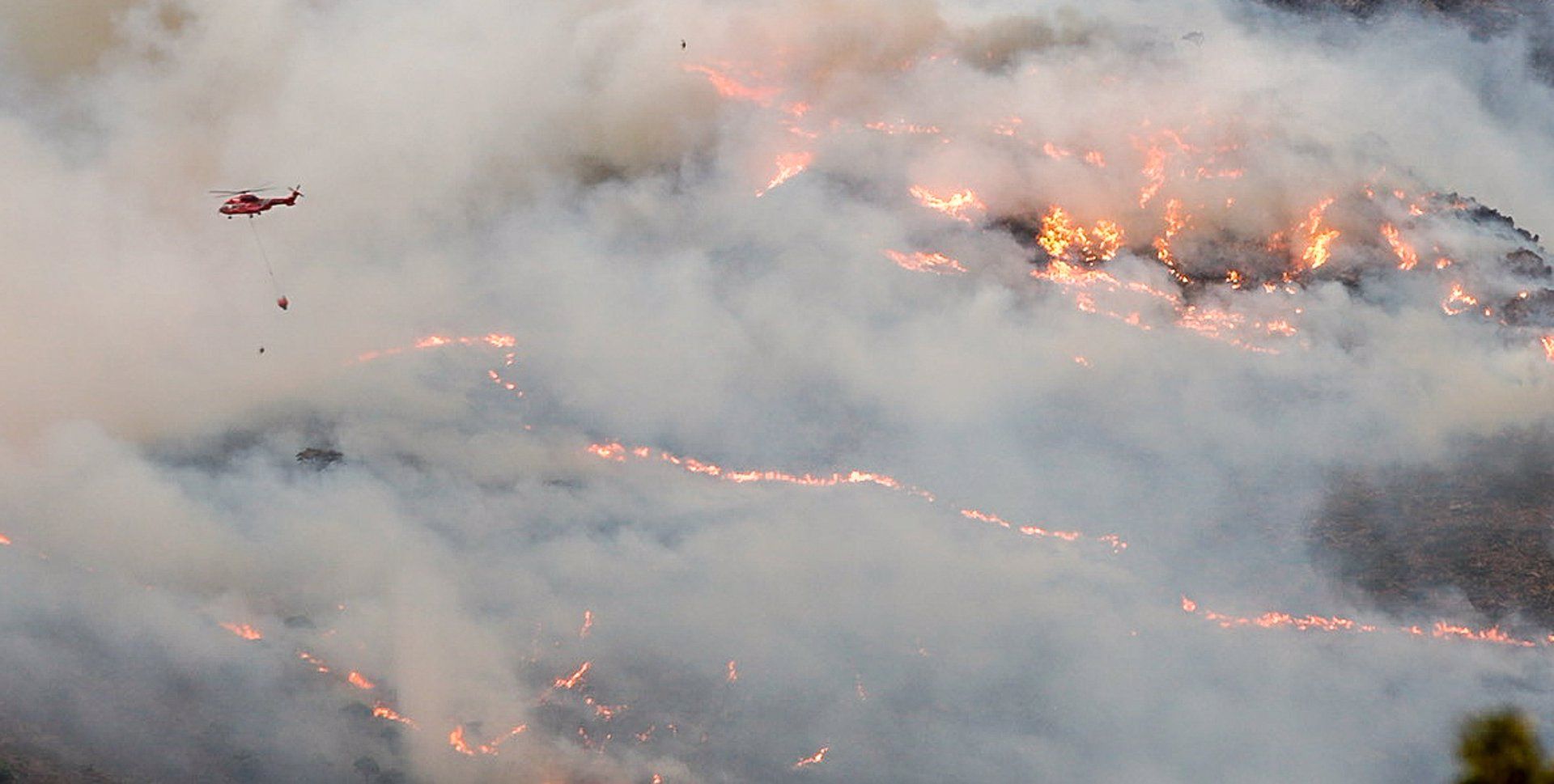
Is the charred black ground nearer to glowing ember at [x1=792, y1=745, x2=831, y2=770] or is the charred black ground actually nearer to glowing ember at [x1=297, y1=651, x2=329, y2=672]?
glowing ember at [x1=792, y1=745, x2=831, y2=770]

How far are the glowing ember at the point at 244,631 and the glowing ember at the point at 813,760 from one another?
49025 mm

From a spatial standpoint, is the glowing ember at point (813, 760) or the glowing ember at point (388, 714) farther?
the glowing ember at point (388, 714)

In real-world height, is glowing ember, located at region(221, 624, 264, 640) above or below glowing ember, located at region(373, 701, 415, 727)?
above

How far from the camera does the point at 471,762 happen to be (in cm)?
17325

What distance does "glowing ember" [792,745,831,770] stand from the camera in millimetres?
172625

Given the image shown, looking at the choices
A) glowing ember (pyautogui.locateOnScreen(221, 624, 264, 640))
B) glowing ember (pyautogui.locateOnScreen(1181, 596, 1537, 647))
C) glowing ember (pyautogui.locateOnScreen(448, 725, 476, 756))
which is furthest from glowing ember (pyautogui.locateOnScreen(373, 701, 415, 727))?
glowing ember (pyautogui.locateOnScreen(1181, 596, 1537, 647))

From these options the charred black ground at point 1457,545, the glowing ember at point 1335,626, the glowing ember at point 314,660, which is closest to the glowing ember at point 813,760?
the glowing ember at point 1335,626

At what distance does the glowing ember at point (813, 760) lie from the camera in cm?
17262

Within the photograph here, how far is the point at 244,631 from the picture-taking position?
614 feet

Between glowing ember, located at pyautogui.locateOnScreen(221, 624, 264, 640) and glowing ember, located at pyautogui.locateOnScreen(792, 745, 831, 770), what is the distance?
49025mm

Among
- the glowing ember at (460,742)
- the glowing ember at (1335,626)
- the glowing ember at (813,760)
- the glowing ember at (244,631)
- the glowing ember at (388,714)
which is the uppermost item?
the glowing ember at (244,631)

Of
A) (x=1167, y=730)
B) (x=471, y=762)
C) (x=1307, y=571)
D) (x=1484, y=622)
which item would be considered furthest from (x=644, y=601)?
(x=1484, y=622)

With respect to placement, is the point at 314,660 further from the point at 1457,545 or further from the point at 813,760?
the point at 1457,545

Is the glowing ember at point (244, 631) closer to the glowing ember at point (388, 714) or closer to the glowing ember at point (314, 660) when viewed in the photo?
the glowing ember at point (314, 660)
